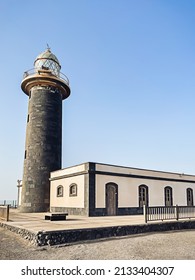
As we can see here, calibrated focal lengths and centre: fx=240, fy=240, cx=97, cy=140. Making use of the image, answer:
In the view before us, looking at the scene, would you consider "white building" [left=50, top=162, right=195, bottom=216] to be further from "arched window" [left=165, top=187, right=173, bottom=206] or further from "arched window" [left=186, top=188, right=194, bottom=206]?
"arched window" [left=186, top=188, right=194, bottom=206]

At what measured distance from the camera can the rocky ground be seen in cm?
639

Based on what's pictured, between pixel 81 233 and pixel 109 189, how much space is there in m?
6.95

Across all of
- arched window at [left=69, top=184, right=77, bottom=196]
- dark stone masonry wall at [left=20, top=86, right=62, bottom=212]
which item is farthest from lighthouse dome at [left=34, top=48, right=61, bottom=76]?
arched window at [left=69, top=184, right=77, bottom=196]

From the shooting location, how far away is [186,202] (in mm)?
20188

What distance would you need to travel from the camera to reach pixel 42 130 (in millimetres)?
19016

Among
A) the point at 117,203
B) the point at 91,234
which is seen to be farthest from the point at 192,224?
the point at 91,234

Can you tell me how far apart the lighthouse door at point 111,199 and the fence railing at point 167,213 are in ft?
12.8

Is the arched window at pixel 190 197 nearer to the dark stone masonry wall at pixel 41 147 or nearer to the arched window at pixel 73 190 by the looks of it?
the arched window at pixel 73 190

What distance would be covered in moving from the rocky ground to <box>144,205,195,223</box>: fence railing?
7.21ft

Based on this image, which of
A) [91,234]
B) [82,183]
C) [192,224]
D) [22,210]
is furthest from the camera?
[22,210]

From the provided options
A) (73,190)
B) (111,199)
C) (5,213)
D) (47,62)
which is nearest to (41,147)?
(73,190)
